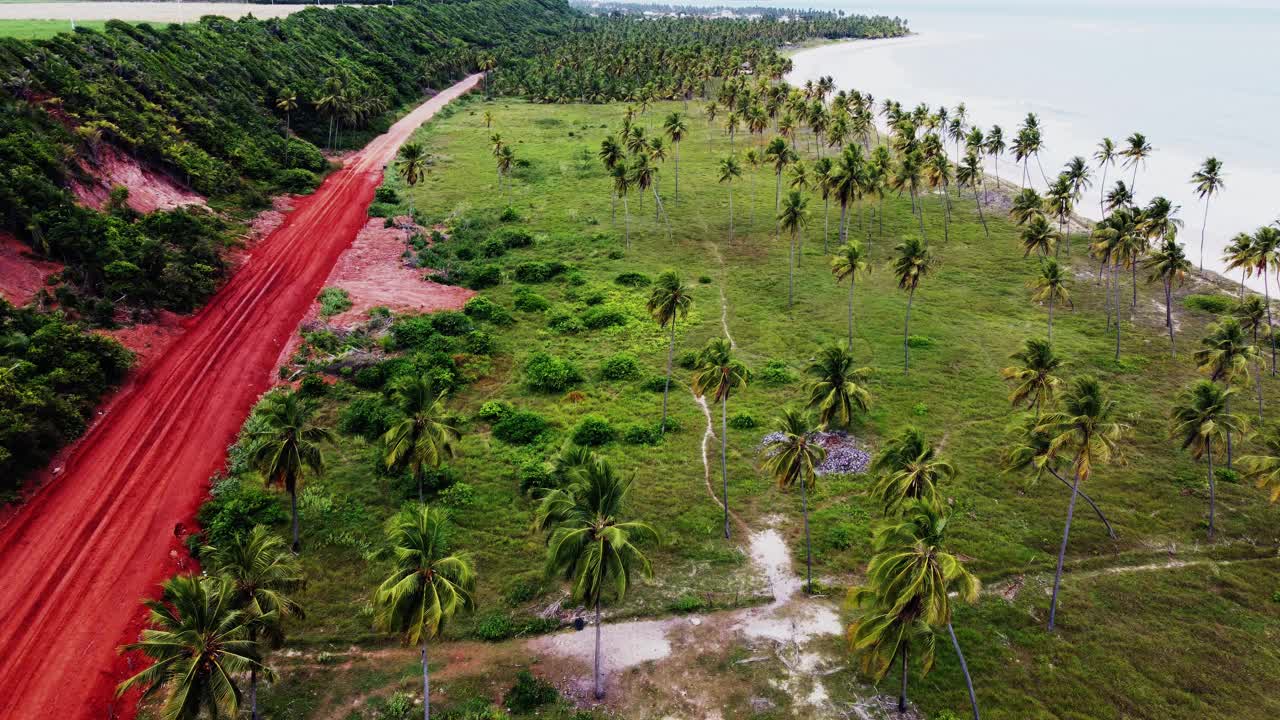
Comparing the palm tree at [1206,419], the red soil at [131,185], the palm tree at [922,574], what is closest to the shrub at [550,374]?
the palm tree at [922,574]

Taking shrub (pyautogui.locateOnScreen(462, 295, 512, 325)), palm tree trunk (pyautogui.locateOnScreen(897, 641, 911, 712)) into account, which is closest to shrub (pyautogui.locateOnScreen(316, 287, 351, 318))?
shrub (pyautogui.locateOnScreen(462, 295, 512, 325))

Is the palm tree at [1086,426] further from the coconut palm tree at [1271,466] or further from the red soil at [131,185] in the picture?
the red soil at [131,185]

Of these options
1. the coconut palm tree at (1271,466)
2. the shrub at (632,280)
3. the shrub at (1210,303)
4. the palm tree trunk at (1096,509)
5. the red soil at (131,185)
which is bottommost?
the palm tree trunk at (1096,509)

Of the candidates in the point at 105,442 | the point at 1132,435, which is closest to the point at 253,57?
the point at 105,442

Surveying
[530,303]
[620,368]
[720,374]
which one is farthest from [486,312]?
[720,374]

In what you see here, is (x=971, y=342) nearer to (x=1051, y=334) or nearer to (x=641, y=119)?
(x=1051, y=334)

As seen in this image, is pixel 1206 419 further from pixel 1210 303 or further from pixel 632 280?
pixel 632 280
